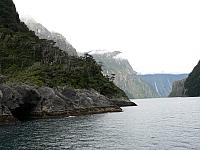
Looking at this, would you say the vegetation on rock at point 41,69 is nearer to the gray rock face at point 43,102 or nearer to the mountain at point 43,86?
the mountain at point 43,86

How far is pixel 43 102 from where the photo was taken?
380 feet

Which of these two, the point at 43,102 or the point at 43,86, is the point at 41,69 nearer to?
the point at 43,86

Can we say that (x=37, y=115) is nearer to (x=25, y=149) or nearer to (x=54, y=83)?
(x=54, y=83)

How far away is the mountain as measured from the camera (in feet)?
353

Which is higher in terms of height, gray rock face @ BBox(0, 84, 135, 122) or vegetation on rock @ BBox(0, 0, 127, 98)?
vegetation on rock @ BBox(0, 0, 127, 98)

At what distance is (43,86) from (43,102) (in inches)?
364

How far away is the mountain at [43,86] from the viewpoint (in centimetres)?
10769

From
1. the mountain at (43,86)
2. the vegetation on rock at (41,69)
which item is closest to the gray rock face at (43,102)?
the mountain at (43,86)

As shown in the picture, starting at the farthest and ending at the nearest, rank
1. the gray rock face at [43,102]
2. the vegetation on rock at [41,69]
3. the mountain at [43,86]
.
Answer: the vegetation on rock at [41,69], the mountain at [43,86], the gray rock face at [43,102]

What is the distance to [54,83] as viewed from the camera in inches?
5453

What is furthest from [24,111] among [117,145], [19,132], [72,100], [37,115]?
[117,145]

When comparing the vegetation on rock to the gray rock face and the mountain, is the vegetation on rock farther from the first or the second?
the gray rock face

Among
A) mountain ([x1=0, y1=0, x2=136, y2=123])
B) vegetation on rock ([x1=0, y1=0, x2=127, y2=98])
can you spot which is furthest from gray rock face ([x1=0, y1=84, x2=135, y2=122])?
vegetation on rock ([x1=0, y1=0, x2=127, y2=98])

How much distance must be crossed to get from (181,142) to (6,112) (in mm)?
55354
